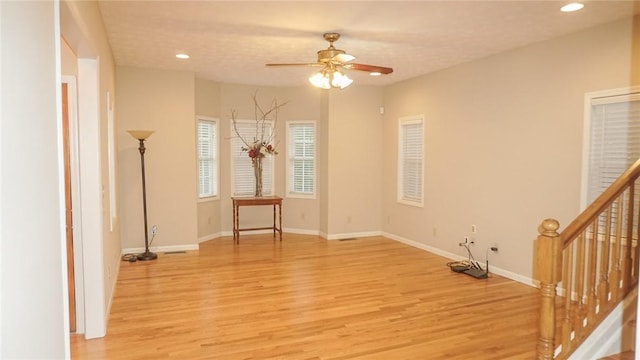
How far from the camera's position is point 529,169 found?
4.59 m

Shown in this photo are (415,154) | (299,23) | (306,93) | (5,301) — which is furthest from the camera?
(306,93)

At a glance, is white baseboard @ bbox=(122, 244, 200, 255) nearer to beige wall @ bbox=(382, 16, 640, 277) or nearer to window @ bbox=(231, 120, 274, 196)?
window @ bbox=(231, 120, 274, 196)

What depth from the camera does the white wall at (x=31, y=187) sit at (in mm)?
1137

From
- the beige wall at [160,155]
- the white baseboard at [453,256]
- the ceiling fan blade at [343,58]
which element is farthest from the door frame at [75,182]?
the white baseboard at [453,256]

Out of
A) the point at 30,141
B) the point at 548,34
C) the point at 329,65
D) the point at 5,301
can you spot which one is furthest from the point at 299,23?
the point at 5,301

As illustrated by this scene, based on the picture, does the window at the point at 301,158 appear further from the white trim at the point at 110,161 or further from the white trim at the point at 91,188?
the white trim at the point at 91,188

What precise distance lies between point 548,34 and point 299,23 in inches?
97.8

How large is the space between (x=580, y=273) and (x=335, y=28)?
9.29 feet

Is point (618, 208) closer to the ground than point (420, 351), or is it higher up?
higher up

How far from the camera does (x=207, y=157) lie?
7039 mm

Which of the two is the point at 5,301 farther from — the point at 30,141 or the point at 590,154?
the point at 590,154

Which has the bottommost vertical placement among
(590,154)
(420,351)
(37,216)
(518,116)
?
(420,351)

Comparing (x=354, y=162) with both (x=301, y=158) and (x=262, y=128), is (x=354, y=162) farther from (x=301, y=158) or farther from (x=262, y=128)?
(x=262, y=128)

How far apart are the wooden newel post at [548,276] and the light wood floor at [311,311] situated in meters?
0.54
